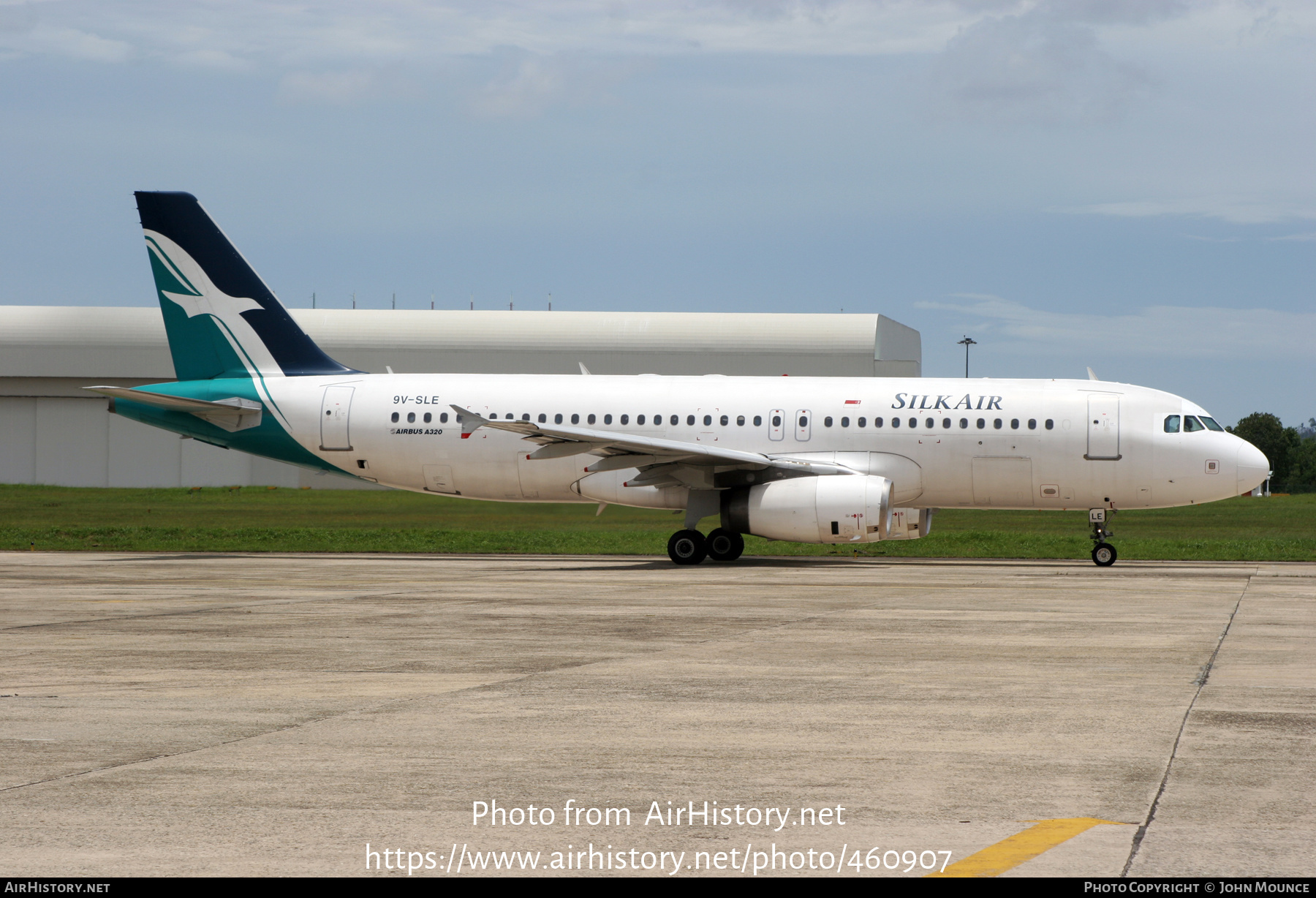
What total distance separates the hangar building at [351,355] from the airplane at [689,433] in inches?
1075

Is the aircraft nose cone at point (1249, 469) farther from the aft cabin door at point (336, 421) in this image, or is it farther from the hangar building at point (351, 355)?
the hangar building at point (351, 355)

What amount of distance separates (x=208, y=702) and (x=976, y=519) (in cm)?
3791

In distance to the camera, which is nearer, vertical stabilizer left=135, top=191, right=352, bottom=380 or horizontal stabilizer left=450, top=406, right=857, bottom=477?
horizontal stabilizer left=450, top=406, right=857, bottom=477

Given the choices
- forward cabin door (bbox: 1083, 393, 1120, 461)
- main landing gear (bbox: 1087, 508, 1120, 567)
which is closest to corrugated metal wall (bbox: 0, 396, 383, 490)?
main landing gear (bbox: 1087, 508, 1120, 567)

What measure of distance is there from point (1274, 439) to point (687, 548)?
125134mm

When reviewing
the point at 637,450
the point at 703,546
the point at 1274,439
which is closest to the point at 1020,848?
the point at 637,450

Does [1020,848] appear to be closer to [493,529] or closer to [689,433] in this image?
[689,433]

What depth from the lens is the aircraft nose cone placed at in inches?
1029

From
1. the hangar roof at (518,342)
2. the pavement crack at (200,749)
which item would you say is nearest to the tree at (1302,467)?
the hangar roof at (518,342)

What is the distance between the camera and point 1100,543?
1041 inches

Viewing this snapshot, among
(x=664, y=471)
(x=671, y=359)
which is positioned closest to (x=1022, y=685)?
(x=664, y=471)

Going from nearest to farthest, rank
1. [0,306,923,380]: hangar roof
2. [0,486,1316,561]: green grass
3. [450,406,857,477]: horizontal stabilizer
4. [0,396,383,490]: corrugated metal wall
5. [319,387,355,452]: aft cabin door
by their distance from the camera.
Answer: [450,406,857,477]: horizontal stabilizer
[319,387,355,452]: aft cabin door
[0,486,1316,561]: green grass
[0,306,923,380]: hangar roof
[0,396,383,490]: corrugated metal wall

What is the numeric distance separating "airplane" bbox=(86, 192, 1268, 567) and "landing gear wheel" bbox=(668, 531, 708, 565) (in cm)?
5

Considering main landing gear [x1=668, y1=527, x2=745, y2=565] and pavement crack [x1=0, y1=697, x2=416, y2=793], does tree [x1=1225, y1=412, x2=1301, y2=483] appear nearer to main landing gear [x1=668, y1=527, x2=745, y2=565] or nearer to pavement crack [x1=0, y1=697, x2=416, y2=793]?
main landing gear [x1=668, y1=527, x2=745, y2=565]
